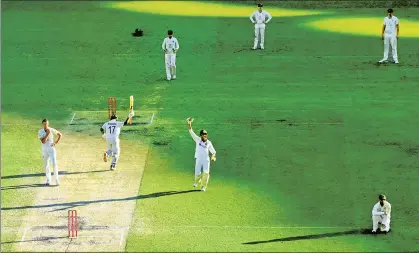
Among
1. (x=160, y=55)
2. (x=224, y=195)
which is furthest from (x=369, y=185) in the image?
(x=160, y=55)

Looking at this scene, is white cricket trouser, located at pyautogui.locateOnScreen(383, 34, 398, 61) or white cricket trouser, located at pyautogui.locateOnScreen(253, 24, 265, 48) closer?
white cricket trouser, located at pyautogui.locateOnScreen(383, 34, 398, 61)

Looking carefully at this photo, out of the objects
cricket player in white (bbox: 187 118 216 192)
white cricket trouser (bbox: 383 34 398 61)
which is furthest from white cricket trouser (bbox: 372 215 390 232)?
white cricket trouser (bbox: 383 34 398 61)

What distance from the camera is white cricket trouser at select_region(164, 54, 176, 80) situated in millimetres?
37909

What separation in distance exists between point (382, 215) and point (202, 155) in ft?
17.1

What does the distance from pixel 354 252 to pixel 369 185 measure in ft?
15.5

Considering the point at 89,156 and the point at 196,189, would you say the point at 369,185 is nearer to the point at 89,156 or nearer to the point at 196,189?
the point at 196,189

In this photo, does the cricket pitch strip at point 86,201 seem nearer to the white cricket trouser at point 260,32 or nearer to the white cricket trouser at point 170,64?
the white cricket trouser at point 170,64

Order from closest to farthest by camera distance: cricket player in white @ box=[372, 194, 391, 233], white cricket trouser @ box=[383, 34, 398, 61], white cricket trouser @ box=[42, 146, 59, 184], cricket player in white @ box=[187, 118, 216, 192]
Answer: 1. cricket player in white @ box=[372, 194, 391, 233]
2. cricket player in white @ box=[187, 118, 216, 192]
3. white cricket trouser @ box=[42, 146, 59, 184]
4. white cricket trouser @ box=[383, 34, 398, 61]

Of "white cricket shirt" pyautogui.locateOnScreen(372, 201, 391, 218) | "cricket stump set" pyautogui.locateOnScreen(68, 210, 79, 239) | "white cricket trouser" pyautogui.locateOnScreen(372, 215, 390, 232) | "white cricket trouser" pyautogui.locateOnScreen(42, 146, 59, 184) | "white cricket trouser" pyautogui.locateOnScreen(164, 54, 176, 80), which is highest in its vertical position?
"white cricket trouser" pyautogui.locateOnScreen(164, 54, 176, 80)

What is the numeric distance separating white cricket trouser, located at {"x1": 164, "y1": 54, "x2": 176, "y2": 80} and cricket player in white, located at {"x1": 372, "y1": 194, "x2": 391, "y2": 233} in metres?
16.3

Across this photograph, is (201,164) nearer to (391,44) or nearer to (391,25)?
(391,25)

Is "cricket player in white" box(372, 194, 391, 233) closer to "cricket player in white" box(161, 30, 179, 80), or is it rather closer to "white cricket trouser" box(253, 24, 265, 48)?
"cricket player in white" box(161, 30, 179, 80)

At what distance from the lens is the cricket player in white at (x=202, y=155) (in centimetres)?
2564

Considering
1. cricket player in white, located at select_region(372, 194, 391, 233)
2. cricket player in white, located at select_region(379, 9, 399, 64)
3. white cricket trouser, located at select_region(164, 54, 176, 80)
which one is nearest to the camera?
cricket player in white, located at select_region(372, 194, 391, 233)
